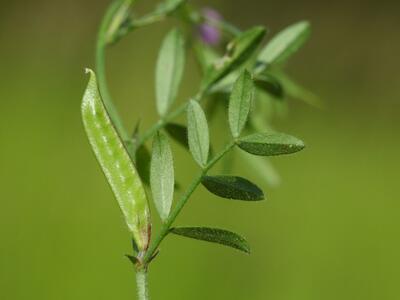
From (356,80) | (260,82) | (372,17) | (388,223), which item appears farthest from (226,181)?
(372,17)

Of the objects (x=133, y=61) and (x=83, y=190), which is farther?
(x=133, y=61)

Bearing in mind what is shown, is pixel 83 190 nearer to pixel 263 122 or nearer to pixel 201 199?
pixel 201 199

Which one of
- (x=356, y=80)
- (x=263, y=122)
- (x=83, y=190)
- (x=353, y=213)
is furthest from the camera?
(x=356, y=80)

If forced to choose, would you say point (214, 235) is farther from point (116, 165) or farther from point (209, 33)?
point (209, 33)

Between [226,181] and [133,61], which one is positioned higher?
[226,181]

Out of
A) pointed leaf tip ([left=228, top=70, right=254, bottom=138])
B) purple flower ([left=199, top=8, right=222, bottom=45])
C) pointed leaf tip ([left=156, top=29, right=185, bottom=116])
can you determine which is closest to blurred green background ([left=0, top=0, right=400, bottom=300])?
purple flower ([left=199, top=8, right=222, bottom=45])

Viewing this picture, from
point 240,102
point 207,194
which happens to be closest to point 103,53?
point 240,102

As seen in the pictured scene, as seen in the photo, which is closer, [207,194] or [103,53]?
[103,53]
